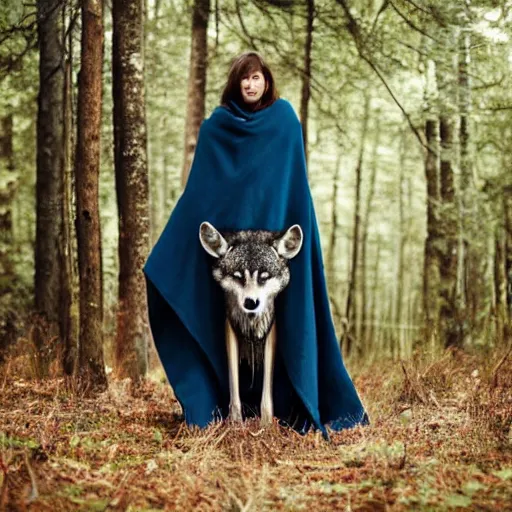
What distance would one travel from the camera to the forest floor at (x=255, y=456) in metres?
3.37

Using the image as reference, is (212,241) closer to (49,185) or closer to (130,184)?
(130,184)

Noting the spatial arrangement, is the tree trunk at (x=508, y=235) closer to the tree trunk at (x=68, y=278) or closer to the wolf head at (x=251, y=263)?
the wolf head at (x=251, y=263)

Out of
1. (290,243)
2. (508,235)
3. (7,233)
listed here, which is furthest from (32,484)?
(508,235)

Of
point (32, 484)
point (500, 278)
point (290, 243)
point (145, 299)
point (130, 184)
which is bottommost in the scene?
point (32, 484)

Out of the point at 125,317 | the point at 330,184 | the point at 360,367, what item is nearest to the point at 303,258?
the point at 125,317

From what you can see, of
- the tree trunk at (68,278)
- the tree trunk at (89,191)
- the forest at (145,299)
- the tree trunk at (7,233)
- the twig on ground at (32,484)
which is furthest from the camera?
the tree trunk at (7,233)

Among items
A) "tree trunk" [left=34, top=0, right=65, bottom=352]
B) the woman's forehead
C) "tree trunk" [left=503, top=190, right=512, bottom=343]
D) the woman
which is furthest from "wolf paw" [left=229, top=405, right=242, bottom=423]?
"tree trunk" [left=503, top=190, right=512, bottom=343]

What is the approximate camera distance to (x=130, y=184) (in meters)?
7.14

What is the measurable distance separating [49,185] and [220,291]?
4062mm

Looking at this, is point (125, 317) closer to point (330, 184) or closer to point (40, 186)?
point (40, 186)

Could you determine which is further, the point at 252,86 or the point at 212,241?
the point at 252,86

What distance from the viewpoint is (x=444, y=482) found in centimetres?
353

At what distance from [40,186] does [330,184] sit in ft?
39.1

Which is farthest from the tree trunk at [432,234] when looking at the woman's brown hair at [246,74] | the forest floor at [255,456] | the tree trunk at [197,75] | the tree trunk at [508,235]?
the woman's brown hair at [246,74]
